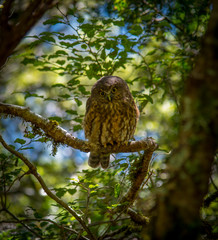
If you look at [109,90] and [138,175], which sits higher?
[109,90]

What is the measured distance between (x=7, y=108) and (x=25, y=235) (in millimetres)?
1651

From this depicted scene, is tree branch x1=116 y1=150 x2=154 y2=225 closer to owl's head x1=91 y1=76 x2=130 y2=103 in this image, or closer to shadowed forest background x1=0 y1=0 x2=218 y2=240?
shadowed forest background x1=0 y1=0 x2=218 y2=240

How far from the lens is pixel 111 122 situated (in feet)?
13.5

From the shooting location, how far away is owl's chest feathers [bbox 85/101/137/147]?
13.4 feet

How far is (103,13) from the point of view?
5340 millimetres

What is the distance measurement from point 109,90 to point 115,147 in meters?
1.01

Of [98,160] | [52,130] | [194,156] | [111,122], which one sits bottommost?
[194,156]

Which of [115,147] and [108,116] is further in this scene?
[108,116]

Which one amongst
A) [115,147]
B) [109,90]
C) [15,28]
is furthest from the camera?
[109,90]

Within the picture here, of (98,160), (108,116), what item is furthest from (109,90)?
(98,160)

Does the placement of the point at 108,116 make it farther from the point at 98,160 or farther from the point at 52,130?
the point at 52,130

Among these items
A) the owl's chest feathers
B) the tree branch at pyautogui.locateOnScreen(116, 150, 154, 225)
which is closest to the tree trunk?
the tree branch at pyautogui.locateOnScreen(116, 150, 154, 225)

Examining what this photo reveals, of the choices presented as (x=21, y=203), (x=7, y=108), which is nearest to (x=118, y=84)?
(x=7, y=108)

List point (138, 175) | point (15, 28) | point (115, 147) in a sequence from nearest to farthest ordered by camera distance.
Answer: point (15, 28) < point (138, 175) < point (115, 147)
